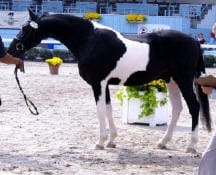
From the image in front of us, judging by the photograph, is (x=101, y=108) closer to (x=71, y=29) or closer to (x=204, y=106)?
(x=71, y=29)

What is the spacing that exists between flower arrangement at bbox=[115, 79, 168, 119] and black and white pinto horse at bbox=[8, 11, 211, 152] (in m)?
1.52

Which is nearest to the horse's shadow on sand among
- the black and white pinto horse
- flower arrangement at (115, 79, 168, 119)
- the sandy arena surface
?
the sandy arena surface

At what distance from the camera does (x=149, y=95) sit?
9180mm

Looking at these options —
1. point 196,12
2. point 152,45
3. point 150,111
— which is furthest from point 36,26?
point 196,12

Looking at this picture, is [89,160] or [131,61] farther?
[131,61]

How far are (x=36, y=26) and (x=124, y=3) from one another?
130 ft

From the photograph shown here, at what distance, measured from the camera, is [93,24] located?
7.41 metres

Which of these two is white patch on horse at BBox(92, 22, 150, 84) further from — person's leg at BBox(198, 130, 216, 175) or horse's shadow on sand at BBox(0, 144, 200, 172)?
person's leg at BBox(198, 130, 216, 175)

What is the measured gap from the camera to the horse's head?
7.39 m

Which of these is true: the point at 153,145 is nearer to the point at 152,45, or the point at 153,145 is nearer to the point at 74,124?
the point at 152,45

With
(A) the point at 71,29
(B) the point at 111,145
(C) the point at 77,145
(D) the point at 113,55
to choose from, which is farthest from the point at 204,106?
(A) the point at 71,29

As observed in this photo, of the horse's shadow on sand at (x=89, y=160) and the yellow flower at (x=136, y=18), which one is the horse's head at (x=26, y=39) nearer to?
the horse's shadow on sand at (x=89, y=160)

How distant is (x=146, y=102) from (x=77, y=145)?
210 cm

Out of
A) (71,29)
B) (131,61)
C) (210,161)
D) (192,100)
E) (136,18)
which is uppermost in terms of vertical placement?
(71,29)
